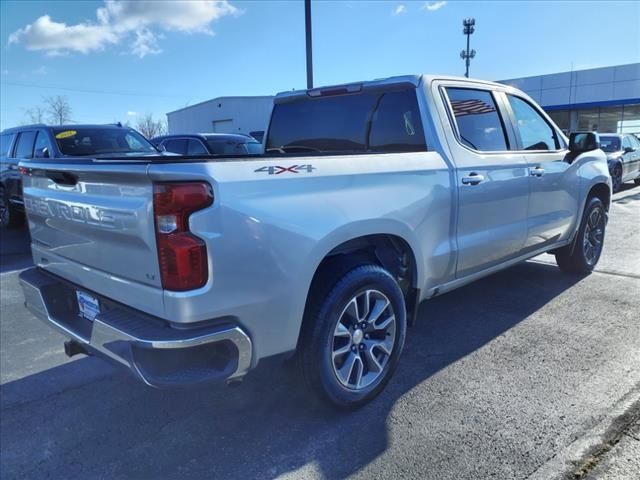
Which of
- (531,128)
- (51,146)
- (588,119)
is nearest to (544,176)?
(531,128)

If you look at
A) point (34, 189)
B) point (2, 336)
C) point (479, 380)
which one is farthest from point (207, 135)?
point (479, 380)

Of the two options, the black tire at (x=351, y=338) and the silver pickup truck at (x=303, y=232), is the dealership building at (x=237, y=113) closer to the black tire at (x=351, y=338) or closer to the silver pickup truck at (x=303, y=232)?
the silver pickup truck at (x=303, y=232)

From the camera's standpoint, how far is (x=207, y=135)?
1125cm

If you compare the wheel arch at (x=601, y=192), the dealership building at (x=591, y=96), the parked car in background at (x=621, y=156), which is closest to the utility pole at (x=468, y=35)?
the dealership building at (x=591, y=96)

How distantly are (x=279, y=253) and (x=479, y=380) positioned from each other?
179 cm

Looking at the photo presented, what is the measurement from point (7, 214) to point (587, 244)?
32.5 ft

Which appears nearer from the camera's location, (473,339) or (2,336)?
(473,339)

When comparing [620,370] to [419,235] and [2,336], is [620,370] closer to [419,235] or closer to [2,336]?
[419,235]

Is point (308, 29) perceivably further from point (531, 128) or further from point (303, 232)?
point (303, 232)

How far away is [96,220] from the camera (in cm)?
251

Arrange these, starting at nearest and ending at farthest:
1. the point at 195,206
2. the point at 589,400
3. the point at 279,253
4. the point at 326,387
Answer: the point at 195,206
the point at 279,253
the point at 326,387
the point at 589,400

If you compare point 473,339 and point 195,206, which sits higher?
point 195,206

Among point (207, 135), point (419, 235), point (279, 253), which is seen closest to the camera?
point (279, 253)

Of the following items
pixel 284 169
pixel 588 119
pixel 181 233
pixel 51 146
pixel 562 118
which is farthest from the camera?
pixel 588 119
